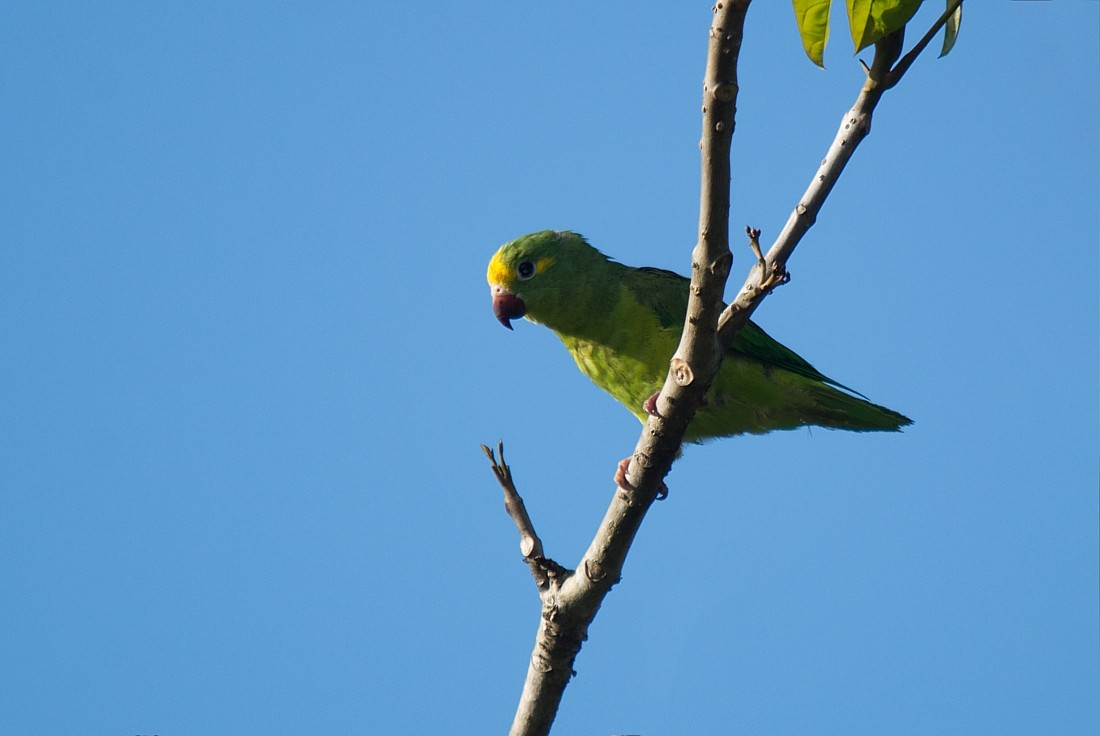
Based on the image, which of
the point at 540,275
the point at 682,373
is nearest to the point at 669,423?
the point at 682,373

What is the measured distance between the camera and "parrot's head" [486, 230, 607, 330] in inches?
251

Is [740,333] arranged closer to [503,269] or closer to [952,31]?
[503,269]

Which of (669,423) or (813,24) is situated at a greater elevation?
(813,24)

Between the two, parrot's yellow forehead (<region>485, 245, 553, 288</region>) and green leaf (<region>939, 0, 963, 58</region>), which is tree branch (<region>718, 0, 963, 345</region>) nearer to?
green leaf (<region>939, 0, 963, 58</region>)

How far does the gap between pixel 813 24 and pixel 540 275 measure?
3.57m

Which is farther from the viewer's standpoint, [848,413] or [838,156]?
[848,413]

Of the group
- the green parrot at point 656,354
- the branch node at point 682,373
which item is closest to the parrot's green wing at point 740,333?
the green parrot at point 656,354

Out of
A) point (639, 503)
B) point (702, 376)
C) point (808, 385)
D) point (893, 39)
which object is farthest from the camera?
point (808, 385)

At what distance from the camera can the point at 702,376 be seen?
3.54m

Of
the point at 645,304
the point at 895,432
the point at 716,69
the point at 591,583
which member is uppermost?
the point at 645,304

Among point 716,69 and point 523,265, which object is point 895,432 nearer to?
point 523,265

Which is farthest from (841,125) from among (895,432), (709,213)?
(895,432)

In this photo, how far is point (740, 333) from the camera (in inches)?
235

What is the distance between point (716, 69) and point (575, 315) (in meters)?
3.50
